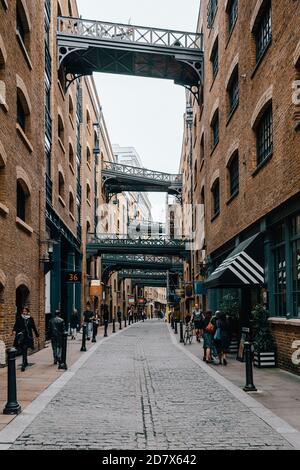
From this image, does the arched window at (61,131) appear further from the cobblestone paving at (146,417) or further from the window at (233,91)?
the cobblestone paving at (146,417)

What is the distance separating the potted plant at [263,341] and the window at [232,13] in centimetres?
1040

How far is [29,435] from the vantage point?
6.74 m

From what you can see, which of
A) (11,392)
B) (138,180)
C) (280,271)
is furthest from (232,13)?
(138,180)

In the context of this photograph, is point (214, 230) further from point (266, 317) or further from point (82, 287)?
point (82, 287)

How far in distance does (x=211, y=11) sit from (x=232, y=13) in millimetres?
4847

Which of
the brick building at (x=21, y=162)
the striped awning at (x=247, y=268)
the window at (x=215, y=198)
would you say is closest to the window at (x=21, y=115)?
the brick building at (x=21, y=162)

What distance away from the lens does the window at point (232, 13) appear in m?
18.9

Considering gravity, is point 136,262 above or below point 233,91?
below

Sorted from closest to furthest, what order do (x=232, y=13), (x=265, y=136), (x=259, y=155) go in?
(x=265, y=136)
(x=259, y=155)
(x=232, y=13)

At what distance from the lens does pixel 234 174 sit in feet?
64.7

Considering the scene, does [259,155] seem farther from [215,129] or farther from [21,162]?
[215,129]

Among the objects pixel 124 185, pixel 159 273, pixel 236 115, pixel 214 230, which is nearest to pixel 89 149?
pixel 124 185

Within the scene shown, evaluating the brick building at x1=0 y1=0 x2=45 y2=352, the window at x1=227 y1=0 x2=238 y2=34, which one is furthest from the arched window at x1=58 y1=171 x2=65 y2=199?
the window at x1=227 y1=0 x2=238 y2=34

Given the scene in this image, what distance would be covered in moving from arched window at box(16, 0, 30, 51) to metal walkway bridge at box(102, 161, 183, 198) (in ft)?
90.5
